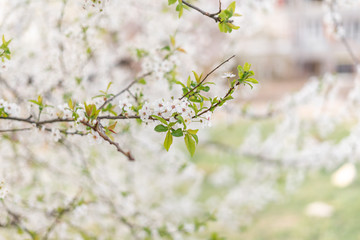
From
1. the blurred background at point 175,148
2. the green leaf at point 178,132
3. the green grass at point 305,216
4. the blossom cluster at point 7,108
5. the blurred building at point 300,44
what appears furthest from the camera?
the blurred building at point 300,44

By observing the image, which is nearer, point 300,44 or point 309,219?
point 309,219

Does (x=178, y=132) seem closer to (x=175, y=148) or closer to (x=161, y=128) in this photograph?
(x=161, y=128)

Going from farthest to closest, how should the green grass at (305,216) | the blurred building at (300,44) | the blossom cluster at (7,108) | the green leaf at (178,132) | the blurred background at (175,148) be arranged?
1. the blurred building at (300,44)
2. the green grass at (305,216)
3. the blurred background at (175,148)
4. the blossom cluster at (7,108)
5. the green leaf at (178,132)

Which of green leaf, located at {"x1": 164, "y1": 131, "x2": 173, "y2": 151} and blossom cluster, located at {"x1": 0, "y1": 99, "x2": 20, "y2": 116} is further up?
blossom cluster, located at {"x1": 0, "y1": 99, "x2": 20, "y2": 116}

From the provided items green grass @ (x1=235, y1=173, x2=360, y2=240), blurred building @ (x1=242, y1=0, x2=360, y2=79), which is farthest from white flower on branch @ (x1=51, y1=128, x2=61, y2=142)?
blurred building @ (x1=242, y1=0, x2=360, y2=79)

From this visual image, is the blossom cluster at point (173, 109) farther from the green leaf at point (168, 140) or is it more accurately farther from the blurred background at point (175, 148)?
the blurred background at point (175, 148)

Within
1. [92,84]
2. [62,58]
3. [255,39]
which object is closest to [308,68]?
[255,39]

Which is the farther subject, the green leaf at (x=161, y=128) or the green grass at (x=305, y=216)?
the green grass at (x=305, y=216)

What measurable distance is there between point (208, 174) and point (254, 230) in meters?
2.54

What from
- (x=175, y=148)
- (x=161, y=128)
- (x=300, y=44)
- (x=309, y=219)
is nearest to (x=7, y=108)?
(x=161, y=128)

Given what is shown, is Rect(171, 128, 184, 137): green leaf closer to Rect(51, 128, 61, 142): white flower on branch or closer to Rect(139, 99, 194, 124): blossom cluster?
Rect(139, 99, 194, 124): blossom cluster

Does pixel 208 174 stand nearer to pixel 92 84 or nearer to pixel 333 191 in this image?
pixel 333 191

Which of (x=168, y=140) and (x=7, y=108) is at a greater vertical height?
(x=7, y=108)

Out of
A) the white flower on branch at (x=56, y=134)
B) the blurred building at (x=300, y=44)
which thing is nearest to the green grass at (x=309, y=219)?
the white flower on branch at (x=56, y=134)
